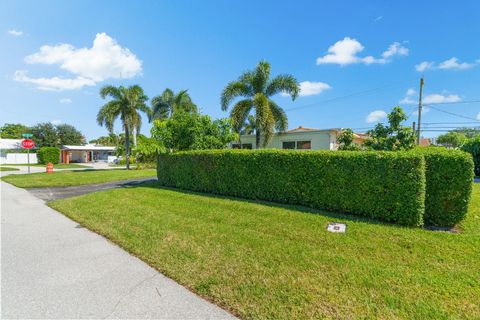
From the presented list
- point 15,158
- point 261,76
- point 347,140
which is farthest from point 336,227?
point 15,158

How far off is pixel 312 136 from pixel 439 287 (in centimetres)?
1225

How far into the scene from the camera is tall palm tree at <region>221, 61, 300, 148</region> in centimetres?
1438

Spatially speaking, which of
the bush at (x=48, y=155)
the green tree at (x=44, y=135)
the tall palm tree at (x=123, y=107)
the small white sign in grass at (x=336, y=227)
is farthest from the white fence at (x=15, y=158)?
the small white sign in grass at (x=336, y=227)

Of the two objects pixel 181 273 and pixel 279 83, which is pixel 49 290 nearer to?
pixel 181 273

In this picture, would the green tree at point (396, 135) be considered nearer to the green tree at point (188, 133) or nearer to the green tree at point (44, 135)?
the green tree at point (188, 133)

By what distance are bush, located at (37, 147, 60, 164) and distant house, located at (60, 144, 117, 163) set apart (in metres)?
3.53

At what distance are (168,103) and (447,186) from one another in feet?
81.9

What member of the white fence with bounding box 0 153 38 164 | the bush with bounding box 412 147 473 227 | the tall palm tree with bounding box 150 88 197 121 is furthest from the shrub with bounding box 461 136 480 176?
the white fence with bounding box 0 153 38 164

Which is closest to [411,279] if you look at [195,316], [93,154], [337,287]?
[337,287]

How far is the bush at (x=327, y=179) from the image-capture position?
Result: 4.83 metres

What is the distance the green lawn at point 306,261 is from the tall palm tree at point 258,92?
371 inches

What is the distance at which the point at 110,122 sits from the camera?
2172 cm

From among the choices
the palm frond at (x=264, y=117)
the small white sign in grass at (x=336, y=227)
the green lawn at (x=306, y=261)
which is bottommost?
the green lawn at (x=306, y=261)

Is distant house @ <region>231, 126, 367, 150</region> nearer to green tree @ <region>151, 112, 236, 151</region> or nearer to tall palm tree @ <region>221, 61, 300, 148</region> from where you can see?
tall palm tree @ <region>221, 61, 300, 148</region>
